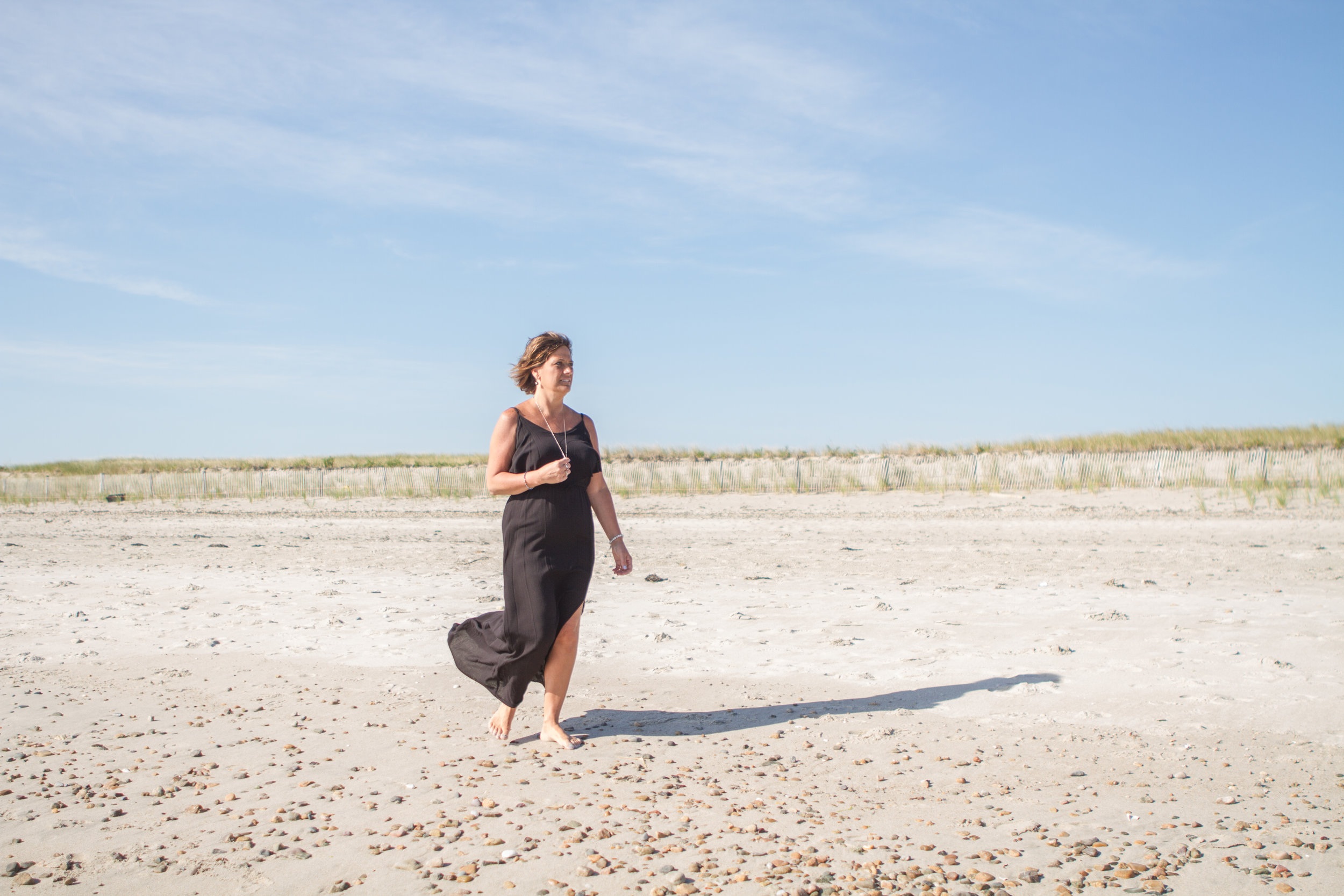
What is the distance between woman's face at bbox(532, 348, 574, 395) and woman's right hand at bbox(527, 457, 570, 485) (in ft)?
1.25

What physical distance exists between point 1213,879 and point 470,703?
3.76 m

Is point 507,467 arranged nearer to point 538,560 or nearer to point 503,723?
point 538,560

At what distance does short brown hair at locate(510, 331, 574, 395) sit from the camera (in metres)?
4.38

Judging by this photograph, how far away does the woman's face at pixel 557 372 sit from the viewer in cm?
434

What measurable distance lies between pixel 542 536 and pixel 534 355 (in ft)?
2.84

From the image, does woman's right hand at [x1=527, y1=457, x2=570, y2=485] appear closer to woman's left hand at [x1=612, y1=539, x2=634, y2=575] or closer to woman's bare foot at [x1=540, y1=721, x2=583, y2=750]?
woman's left hand at [x1=612, y1=539, x2=634, y2=575]

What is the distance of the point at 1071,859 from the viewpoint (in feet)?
10.1

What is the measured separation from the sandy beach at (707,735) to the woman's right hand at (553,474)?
1.28 metres

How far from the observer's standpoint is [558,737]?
4.43m

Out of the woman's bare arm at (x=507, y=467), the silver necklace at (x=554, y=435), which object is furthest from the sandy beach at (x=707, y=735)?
the silver necklace at (x=554, y=435)

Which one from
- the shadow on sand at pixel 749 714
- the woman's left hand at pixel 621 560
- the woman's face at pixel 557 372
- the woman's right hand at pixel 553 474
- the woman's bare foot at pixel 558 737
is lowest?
the shadow on sand at pixel 749 714

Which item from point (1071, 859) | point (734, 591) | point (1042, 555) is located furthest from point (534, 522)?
point (1042, 555)

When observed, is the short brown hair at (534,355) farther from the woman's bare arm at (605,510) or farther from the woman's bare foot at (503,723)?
the woman's bare foot at (503,723)

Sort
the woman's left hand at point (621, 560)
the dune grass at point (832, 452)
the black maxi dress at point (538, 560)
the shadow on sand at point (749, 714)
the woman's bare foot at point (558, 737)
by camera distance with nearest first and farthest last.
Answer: the black maxi dress at point (538, 560), the woman's bare foot at point (558, 737), the woman's left hand at point (621, 560), the shadow on sand at point (749, 714), the dune grass at point (832, 452)
